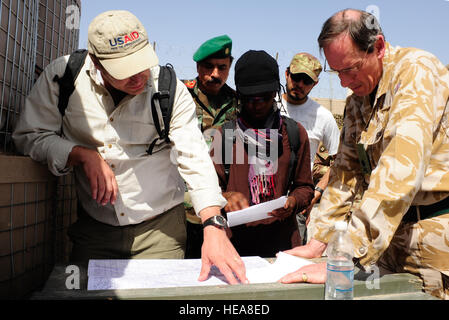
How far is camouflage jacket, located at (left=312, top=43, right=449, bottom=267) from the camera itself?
1.48 meters

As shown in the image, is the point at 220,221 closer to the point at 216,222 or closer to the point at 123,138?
the point at 216,222

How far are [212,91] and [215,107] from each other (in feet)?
0.42

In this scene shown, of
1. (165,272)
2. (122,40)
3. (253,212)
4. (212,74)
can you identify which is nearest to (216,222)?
(165,272)

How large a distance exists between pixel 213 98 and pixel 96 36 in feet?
4.42

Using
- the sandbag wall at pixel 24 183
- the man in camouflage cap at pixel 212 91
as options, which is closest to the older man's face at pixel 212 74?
the man in camouflage cap at pixel 212 91

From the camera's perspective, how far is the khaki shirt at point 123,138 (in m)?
1.94

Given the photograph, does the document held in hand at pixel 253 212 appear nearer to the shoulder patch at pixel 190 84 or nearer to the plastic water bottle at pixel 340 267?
the plastic water bottle at pixel 340 267

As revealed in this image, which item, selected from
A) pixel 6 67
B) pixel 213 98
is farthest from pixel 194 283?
pixel 213 98

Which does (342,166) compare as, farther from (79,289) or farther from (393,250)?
(79,289)

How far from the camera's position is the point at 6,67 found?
1.90 metres

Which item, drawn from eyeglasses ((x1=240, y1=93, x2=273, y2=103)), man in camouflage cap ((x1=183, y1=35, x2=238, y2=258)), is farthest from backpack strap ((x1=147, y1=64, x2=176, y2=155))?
man in camouflage cap ((x1=183, y1=35, x2=238, y2=258))

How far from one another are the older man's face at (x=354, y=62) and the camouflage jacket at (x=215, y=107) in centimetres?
125

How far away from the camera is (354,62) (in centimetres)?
182

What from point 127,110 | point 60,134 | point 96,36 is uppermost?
point 96,36
